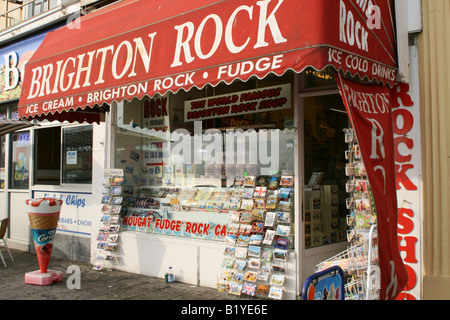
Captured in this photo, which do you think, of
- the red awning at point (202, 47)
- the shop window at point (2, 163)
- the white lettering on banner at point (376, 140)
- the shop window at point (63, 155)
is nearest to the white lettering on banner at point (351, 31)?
the red awning at point (202, 47)

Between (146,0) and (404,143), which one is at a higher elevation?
(146,0)

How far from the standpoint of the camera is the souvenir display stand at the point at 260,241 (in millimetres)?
5215

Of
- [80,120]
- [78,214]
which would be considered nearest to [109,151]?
[80,120]

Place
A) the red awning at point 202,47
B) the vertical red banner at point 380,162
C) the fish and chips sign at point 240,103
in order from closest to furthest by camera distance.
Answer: the vertical red banner at point 380,162, the red awning at point 202,47, the fish and chips sign at point 240,103

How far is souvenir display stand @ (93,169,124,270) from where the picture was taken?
7.00 metres

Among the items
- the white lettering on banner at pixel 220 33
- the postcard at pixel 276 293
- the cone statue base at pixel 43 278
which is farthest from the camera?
the cone statue base at pixel 43 278

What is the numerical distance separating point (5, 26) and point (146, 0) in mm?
6625

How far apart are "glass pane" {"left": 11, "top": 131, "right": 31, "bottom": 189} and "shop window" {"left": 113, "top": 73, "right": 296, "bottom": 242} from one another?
10.4ft

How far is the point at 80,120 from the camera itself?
292 inches

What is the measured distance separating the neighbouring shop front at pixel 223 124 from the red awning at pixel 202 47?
0.05 feet

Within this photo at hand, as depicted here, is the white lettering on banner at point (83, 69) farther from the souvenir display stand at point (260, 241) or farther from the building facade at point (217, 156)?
the souvenir display stand at point (260, 241)

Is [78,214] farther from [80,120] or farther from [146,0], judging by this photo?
[146,0]

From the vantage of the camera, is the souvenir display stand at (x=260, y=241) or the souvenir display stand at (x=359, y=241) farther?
the souvenir display stand at (x=260, y=241)

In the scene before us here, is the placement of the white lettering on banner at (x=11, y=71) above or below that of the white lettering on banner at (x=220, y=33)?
above
